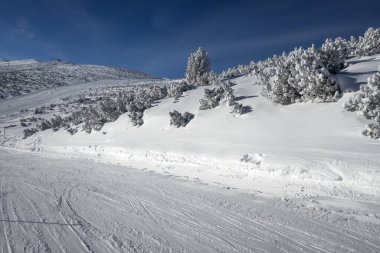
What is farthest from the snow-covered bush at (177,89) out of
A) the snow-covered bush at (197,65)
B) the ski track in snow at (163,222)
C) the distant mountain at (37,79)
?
the distant mountain at (37,79)

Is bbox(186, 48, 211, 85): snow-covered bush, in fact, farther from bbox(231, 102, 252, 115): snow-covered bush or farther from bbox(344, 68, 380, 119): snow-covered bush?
bbox(344, 68, 380, 119): snow-covered bush

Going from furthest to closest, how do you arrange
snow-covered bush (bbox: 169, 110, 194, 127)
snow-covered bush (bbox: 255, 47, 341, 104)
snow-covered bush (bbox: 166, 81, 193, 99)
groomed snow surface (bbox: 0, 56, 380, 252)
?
snow-covered bush (bbox: 166, 81, 193, 99)
snow-covered bush (bbox: 169, 110, 194, 127)
snow-covered bush (bbox: 255, 47, 341, 104)
groomed snow surface (bbox: 0, 56, 380, 252)

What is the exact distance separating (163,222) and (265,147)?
5.61 metres

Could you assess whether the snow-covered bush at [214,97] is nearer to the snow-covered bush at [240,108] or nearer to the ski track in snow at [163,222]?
the snow-covered bush at [240,108]

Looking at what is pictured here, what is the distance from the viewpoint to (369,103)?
9938 mm

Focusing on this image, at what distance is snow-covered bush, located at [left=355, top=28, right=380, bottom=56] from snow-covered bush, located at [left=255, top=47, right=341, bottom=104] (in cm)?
781

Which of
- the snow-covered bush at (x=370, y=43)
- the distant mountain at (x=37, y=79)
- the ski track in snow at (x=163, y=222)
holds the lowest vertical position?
the ski track in snow at (x=163, y=222)

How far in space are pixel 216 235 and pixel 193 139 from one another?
8.40 m

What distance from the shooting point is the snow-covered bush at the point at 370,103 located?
30.9ft

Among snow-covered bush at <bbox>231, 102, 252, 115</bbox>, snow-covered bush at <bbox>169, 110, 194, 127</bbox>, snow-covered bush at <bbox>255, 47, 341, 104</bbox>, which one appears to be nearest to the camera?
snow-covered bush at <bbox>255, 47, 341, 104</bbox>

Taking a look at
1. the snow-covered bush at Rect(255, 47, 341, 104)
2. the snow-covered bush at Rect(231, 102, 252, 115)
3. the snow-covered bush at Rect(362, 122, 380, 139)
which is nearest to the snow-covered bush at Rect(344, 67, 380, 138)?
the snow-covered bush at Rect(362, 122, 380, 139)

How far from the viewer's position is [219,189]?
927 centimetres

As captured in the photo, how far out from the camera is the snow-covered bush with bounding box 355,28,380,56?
20.2 metres

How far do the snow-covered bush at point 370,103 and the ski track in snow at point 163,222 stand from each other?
4.01m
